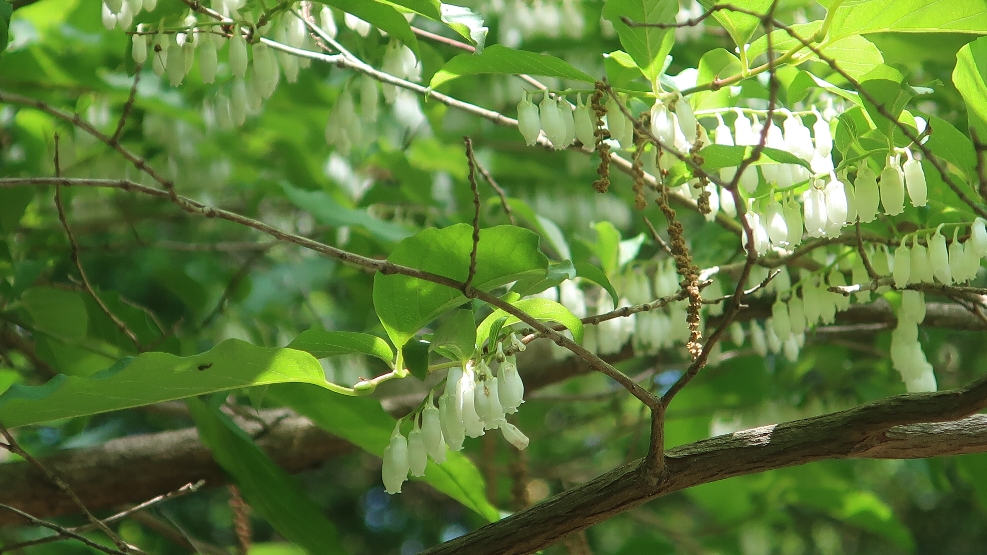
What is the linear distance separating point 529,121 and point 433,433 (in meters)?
0.70

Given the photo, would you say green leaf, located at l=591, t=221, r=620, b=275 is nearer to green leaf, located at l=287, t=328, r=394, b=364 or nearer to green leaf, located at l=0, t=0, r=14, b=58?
green leaf, located at l=287, t=328, r=394, b=364

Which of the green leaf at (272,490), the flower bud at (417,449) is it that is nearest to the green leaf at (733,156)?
the flower bud at (417,449)

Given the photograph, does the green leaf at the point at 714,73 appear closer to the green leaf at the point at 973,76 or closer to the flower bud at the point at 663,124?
the flower bud at the point at 663,124

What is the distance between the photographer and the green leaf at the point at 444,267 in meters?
1.46

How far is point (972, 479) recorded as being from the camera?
2740mm

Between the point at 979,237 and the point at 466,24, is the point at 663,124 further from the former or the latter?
the point at 979,237

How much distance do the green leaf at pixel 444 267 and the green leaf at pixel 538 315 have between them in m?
0.08

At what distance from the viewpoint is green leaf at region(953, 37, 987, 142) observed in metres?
1.61

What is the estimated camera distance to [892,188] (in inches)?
66.1

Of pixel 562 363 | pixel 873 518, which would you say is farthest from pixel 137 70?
pixel 873 518

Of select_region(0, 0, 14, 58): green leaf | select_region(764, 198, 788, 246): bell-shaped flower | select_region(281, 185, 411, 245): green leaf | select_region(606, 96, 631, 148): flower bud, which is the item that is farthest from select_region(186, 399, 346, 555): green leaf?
select_region(764, 198, 788, 246): bell-shaped flower

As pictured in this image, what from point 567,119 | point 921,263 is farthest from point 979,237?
point 567,119

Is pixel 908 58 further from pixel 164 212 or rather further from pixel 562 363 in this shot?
pixel 164 212

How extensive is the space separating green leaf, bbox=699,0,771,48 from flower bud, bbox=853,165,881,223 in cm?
34
